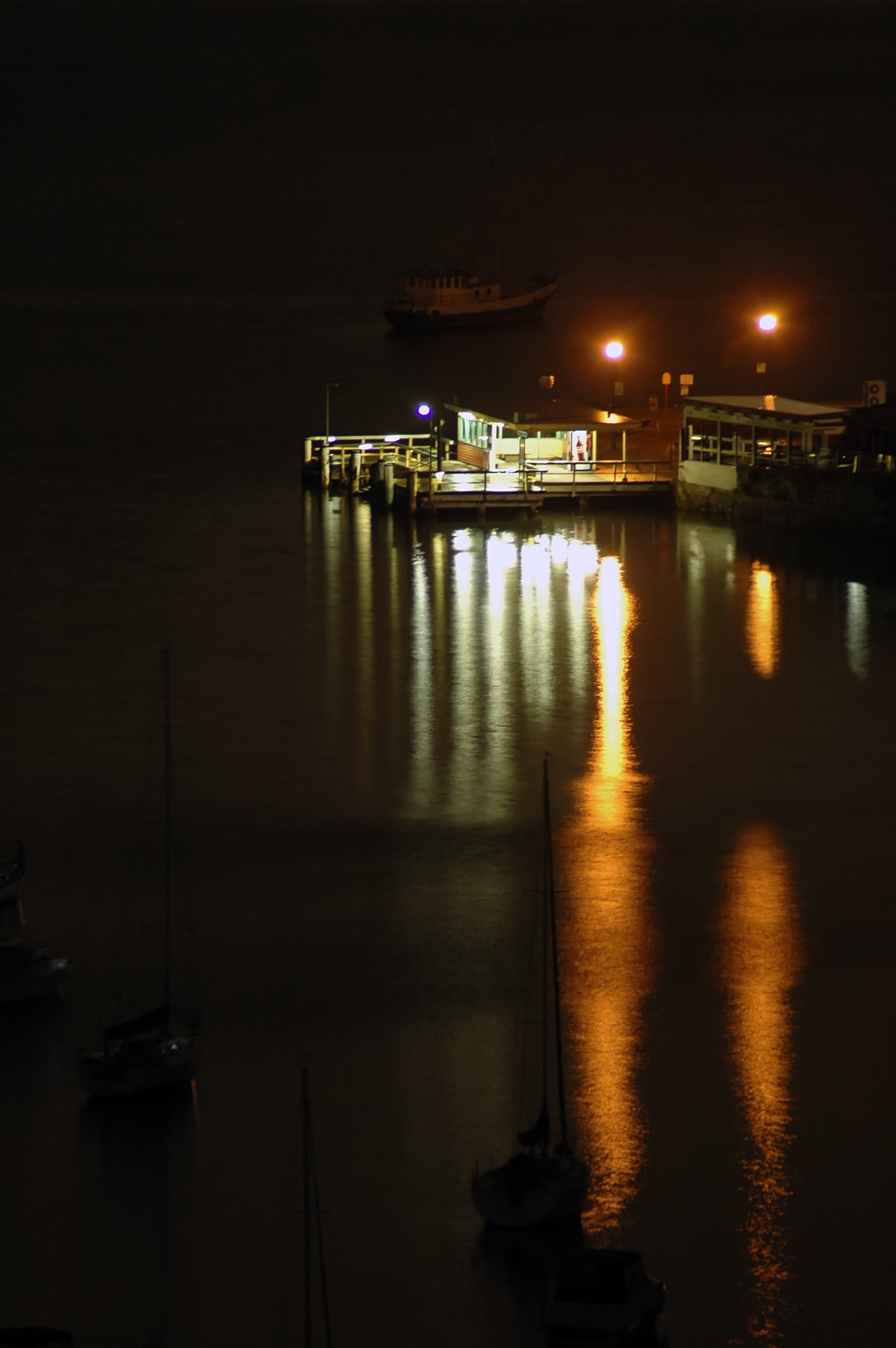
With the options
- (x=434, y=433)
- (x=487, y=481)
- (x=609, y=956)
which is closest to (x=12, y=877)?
(x=609, y=956)

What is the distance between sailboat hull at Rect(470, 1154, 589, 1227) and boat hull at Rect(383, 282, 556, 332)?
51196 mm

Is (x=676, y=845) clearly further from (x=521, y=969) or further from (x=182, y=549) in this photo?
(x=182, y=549)

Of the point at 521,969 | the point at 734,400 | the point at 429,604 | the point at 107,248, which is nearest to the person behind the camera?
the point at 521,969

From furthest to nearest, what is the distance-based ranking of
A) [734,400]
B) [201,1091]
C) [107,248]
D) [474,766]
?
[107,248] → [734,400] → [474,766] → [201,1091]

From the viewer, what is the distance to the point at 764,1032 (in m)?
10.8

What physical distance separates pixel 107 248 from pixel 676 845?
7935cm

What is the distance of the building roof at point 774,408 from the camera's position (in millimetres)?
29078

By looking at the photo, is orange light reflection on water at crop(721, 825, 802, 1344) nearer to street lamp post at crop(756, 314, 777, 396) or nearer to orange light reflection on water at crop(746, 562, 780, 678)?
orange light reflection on water at crop(746, 562, 780, 678)

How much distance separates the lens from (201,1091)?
10.1 m

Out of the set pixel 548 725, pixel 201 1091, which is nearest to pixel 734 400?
pixel 548 725

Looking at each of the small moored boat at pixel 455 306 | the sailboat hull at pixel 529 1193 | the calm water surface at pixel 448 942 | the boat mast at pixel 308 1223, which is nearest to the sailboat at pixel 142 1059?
the calm water surface at pixel 448 942

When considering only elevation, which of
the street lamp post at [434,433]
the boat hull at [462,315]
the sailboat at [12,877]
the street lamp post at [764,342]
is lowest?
the sailboat at [12,877]

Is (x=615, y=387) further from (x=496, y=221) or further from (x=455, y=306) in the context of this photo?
(x=455, y=306)

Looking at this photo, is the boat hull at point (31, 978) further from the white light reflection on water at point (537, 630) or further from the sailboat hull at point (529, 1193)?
the white light reflection on water at point (537, 630)
